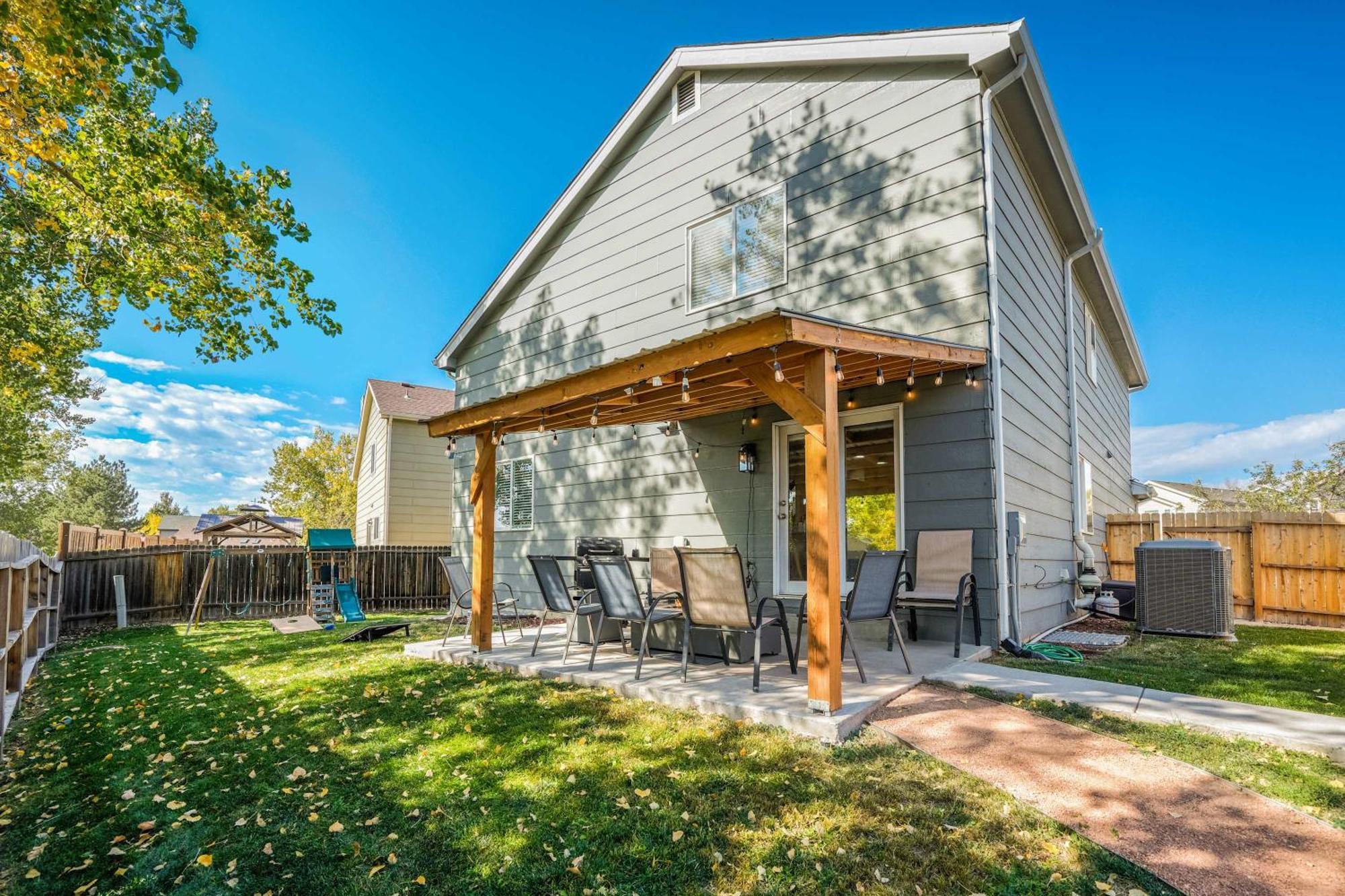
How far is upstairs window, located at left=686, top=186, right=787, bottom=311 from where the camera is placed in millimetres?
7336

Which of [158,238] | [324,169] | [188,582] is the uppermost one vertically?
[324,169]

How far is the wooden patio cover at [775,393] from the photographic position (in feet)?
12.4

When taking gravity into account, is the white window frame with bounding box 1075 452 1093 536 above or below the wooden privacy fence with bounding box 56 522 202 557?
above

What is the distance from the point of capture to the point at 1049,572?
7.16 metres

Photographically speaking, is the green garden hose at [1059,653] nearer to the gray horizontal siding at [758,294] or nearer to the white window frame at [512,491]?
the gray horizontal siding at [758,294]

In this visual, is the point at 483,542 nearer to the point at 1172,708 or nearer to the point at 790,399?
the point at 790,399

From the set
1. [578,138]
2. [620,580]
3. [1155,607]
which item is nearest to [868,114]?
[620,580]

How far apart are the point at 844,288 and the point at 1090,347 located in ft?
19.4

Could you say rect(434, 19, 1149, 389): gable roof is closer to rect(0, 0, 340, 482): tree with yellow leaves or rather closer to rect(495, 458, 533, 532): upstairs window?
rect(495, 458, 533, 532): upstairs window

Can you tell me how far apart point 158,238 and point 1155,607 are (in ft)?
36.0

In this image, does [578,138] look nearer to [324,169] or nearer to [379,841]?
[324,169]

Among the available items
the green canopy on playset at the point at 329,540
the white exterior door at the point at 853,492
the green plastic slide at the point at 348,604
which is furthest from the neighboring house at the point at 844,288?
the green canopy on playset at the point at 329,540

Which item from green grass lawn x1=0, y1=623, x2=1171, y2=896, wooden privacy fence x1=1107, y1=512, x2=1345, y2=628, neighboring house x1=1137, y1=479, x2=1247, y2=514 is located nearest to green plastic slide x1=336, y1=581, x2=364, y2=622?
green grass lawn x1=0, y1=623, x2=1171, y2=896

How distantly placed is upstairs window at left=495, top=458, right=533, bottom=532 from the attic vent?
5409 millimetres
